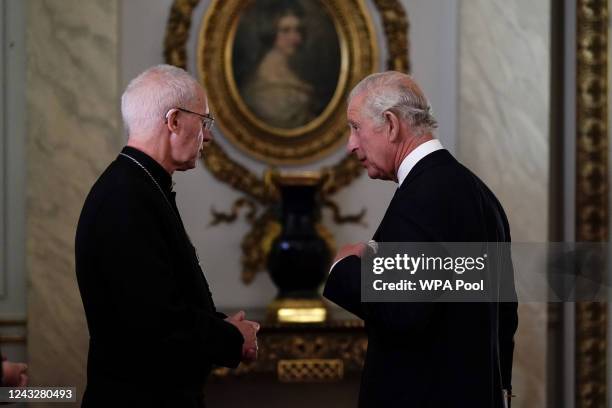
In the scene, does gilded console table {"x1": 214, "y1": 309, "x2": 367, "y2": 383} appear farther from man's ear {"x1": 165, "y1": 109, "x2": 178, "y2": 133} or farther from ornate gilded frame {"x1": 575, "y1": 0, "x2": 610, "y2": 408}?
man's ear {"x1": 165, "y1": 109, "x2": 178, "y2": 133}

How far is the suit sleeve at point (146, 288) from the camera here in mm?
2594

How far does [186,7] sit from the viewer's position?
557 centimetres

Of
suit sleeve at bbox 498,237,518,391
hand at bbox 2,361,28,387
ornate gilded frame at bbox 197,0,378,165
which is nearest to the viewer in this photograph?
hand at bbox 2,361,28,387

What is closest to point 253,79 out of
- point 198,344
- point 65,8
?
point 65,8

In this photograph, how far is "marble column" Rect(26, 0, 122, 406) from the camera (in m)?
5.08

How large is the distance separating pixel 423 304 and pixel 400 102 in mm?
670

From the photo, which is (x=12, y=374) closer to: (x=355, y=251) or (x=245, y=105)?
(x=355, y=251)

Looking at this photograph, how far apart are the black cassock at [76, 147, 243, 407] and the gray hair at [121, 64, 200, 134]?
12cm

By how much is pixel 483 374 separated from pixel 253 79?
3399mm

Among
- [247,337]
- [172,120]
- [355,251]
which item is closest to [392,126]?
[355,251]

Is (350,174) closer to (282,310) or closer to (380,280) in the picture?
(282,310)

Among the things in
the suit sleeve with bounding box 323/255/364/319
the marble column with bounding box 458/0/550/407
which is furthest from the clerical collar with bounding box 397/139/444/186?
the marble column with bounding box 458/0/550/407

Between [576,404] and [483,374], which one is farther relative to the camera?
[576,404]

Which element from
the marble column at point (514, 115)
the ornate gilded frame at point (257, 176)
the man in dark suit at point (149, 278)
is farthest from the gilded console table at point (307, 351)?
the man in dark suit at point (149, 278)
